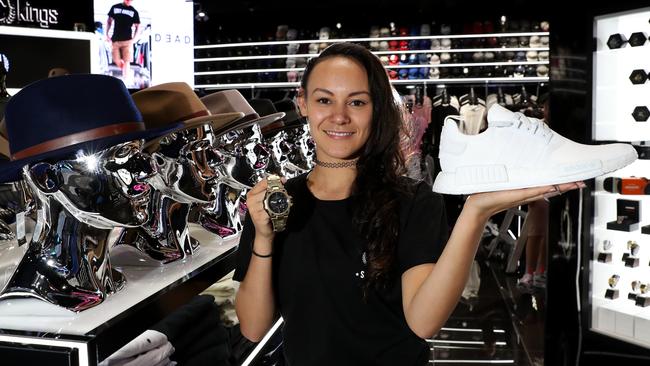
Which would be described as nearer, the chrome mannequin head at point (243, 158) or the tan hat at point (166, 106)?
the tan hat at point (166, 106)

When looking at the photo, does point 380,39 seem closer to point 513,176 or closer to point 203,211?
point 203,211

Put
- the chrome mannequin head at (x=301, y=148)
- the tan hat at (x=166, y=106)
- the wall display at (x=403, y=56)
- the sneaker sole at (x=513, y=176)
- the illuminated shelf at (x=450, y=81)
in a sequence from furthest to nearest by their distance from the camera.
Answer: the wall display at (x=403, y=56) → the illuminated shelf at (x=450, y=81) → the chrome mannequin head at (x=301, y=148) → the tan hat at (x=166, y=106) → the sneaker sole at (x=513, y=176)

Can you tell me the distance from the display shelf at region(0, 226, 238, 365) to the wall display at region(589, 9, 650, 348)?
2.60m

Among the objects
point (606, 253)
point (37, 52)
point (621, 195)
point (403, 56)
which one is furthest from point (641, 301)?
point (403, 56)

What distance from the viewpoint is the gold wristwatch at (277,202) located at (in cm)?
130

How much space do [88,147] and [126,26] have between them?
3800 millimetres

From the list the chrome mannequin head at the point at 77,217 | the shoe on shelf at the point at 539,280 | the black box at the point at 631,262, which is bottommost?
the shoe on shelf at the point at 539,280

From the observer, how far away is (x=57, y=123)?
4.87ft

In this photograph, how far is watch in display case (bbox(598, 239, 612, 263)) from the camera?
358 centimetres

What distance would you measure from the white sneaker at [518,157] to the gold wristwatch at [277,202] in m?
0.34

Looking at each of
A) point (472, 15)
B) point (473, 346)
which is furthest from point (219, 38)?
point (473, 346)

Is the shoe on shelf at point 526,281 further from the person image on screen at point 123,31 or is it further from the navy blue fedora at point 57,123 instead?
the navy blue fedora at point 57,123

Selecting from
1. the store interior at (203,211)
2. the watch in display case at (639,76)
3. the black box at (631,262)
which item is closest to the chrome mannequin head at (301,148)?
the store interior at (203,211)

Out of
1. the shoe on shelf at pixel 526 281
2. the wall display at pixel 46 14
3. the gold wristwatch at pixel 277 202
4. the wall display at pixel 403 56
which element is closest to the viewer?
the gold wristwatch at pixel 277 202
